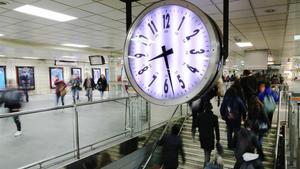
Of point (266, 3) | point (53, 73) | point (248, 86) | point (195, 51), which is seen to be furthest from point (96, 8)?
point (53, 73)

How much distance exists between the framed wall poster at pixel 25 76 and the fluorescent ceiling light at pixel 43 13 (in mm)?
13208

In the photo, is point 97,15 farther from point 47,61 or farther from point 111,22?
point 47,61

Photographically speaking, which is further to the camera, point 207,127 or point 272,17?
point 272,17

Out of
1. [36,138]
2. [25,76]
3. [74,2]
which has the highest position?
[74,2]

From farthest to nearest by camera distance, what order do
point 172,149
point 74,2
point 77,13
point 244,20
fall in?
1. point 244,20
2. point 77,13
3. point 172,149
4. point 74,2

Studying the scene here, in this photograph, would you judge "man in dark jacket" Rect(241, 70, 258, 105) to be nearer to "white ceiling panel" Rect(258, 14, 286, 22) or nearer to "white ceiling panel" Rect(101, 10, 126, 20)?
"white ceiling panel" Rect(258, 14, 286, 22)

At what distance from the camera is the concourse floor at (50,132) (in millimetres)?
3424

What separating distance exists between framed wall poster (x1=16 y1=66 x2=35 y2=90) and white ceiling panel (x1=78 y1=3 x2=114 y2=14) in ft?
46.5

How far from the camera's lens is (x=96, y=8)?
3.98 m

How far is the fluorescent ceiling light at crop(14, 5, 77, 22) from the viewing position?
3963 millimetres

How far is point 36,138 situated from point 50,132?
26 cm

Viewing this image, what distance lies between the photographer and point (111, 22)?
5113mm

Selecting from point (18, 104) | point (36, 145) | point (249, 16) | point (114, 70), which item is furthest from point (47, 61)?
point (249, 16)

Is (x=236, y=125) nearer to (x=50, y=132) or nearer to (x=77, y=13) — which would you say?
(x=50, y=132)
